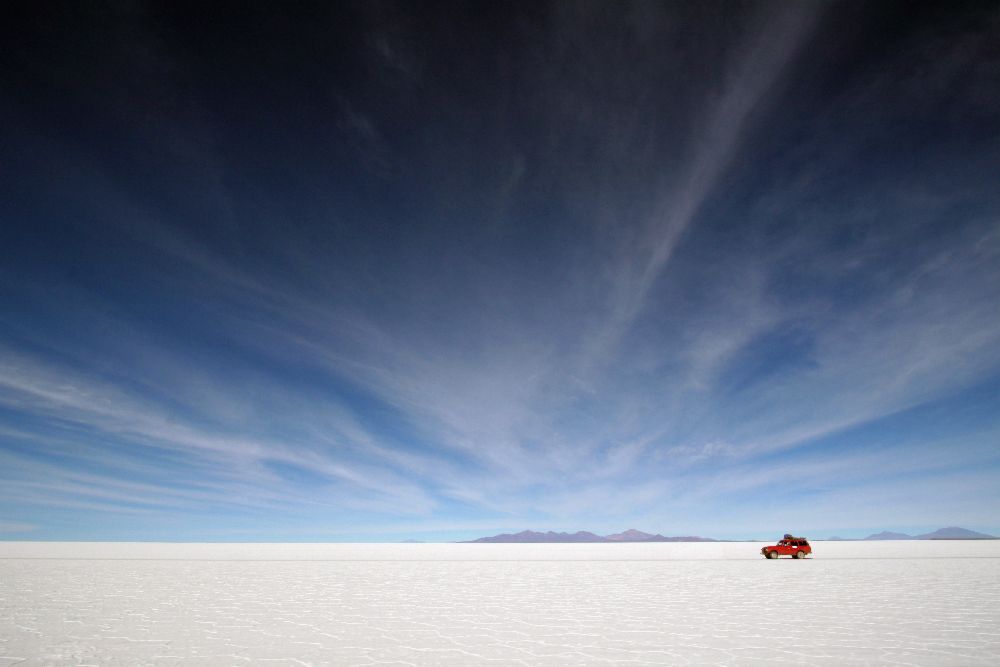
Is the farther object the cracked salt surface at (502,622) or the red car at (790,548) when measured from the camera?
the red car at (790,548)

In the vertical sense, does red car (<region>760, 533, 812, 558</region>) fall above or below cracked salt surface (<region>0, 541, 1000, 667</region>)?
above

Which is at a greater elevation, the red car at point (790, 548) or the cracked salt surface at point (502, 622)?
the red car at point (790, 548)

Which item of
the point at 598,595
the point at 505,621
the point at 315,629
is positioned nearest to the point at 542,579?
the point at 598,595

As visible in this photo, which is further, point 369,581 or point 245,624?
point 369,581

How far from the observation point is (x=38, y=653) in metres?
7.23

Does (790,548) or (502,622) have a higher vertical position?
(790,548)

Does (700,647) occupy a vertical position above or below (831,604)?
below

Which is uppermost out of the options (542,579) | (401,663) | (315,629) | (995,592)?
(542,579)

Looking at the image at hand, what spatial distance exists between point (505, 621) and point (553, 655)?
A: 9.47 ft

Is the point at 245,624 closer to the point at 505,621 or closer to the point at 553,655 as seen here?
the point at 505,621

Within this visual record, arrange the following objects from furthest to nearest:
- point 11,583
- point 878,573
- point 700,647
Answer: point 878,573, point 11,583, point 700,647

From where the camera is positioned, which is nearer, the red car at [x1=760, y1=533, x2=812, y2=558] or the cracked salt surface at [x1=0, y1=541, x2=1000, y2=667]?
the cracked salt surface at [x1=0, y1=541, x2=1000, y2=667]

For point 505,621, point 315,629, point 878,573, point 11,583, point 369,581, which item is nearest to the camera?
point 315,629

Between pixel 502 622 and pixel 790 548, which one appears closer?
pixel 502 622
